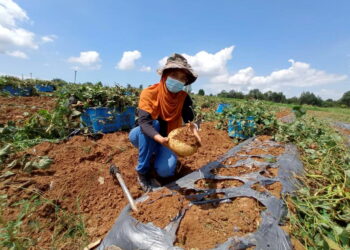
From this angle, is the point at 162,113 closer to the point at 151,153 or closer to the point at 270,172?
the point at 151,153

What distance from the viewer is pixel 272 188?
5.13 ft

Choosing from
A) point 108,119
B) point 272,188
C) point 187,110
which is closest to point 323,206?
point 272,188

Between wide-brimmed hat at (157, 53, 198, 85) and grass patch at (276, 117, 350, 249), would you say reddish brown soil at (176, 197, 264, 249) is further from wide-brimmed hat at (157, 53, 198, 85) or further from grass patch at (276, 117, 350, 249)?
wide-brimmed hat at (157, 53, 198, 85)

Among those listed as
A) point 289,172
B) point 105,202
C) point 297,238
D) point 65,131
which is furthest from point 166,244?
point 65,131

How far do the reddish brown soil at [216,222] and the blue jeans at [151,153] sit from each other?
2.55ft

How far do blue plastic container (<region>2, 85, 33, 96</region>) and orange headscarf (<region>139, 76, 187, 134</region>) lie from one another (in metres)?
9.29

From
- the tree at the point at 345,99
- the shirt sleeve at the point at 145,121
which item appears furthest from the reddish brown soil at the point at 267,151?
the tree at the point at 345,99

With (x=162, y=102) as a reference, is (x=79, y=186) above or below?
below

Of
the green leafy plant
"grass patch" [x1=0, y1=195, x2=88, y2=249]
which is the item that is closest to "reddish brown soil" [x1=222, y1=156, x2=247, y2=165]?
the green leafy plant

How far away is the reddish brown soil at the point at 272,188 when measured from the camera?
4.86ft

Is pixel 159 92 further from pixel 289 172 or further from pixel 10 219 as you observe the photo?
pixel 10 219

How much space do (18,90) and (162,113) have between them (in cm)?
Result: 966

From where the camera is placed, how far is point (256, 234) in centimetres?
111

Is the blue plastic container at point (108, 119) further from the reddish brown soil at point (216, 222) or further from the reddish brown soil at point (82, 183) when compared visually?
the reddish brown soil at point (216, 222)
